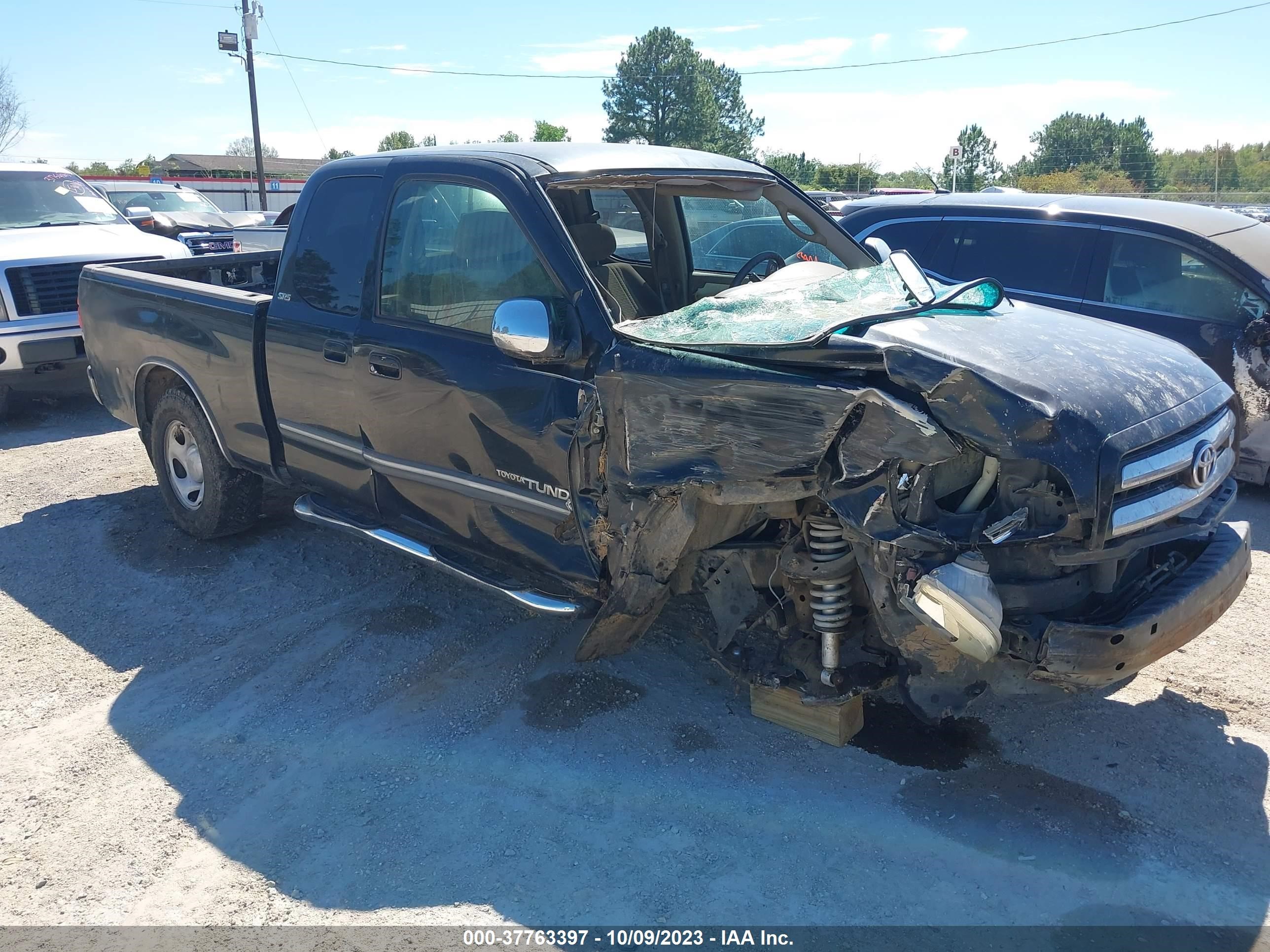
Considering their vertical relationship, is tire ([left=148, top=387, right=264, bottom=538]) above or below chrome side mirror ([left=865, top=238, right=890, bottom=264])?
below

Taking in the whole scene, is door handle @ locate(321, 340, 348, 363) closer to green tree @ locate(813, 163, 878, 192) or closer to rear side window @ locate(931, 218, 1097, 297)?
rear side window @ locate(931, 218, 1097, 297)

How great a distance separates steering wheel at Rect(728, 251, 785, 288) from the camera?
4.48 meters

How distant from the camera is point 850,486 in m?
2.77

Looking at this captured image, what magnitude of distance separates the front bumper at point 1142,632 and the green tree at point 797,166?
4223 cm

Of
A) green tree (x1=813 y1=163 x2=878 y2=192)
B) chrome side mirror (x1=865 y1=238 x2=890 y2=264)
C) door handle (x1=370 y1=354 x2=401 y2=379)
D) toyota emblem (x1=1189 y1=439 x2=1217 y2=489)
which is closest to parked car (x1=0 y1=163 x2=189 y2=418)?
door handle (x1=370 y1=354 x2=401 y2=379)

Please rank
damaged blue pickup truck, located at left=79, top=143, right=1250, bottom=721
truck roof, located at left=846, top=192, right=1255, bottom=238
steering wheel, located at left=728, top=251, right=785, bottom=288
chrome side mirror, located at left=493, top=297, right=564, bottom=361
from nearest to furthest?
damaged blue pickup truck, located at left=79, top=143, right=1250, bottom=721, chrome side mirror, located at left=493, top=297, right=564, bottom=361, steering wheel, located at left=728, top=251, right=785, bottom=288, truck roof, located at left=846, top=192, right=1255, bottom=238

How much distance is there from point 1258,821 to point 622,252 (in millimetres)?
3263

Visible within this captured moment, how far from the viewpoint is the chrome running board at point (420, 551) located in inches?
139

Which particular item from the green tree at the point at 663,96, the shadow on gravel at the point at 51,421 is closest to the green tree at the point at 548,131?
the green tree at the point at 663,96

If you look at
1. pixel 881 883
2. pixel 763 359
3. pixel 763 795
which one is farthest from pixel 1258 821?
pixel 763 359

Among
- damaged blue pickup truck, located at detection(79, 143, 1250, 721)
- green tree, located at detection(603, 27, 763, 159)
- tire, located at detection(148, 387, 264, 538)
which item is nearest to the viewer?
damaged blue pickup truck, located at detection(79, 143, 1250, 721)

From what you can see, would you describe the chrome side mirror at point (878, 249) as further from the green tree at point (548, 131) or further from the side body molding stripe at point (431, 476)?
the green tree at point (548, 131)

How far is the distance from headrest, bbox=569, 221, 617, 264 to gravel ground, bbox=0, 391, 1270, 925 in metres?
1.60

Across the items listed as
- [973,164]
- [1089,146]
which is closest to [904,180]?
[973,164]
